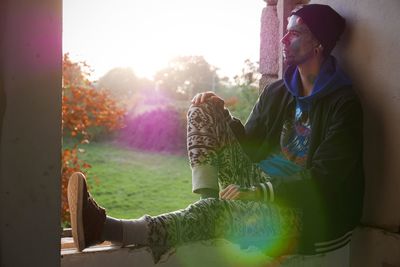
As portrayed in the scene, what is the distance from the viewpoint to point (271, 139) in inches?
103

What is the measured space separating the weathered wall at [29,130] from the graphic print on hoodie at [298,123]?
1.28 metres

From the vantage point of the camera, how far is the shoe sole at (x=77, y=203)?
1.84 meters

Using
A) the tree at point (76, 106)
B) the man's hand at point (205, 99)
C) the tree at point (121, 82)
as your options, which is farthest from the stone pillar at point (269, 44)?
the tree at point (121, 82)

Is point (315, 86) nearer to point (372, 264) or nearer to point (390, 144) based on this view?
point (390, 144)

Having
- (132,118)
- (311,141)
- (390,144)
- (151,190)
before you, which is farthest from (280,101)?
(132,118)

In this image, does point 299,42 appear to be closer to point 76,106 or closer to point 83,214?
point 83,214

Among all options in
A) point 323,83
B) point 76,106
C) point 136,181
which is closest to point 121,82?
point 136,181

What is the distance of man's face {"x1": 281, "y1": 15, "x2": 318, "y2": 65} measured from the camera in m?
2.44

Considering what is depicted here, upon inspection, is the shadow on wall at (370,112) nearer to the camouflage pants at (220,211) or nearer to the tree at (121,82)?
the camouflage pants at (220,211)

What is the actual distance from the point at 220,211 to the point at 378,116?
0.89 m

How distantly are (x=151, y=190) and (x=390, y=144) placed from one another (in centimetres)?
489

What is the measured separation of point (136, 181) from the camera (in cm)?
732

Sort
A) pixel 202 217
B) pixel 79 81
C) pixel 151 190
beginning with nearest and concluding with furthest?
pixel 202 217, pixel 79 81, pixel 151 190

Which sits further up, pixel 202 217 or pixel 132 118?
pixel 132 118
